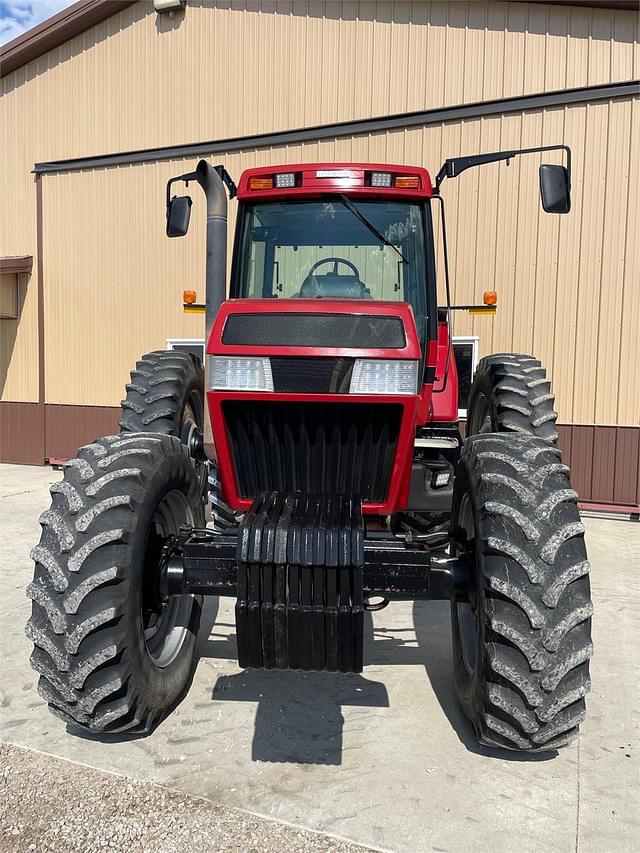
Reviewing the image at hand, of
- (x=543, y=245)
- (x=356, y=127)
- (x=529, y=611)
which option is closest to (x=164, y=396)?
(x=529, y=611)

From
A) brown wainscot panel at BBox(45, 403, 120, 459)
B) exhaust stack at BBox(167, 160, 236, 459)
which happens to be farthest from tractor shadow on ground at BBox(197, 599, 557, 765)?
brown wainscot panel at BBox(45, 403, 120, 459)

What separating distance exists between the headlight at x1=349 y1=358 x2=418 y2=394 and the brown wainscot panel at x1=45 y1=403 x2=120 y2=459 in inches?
275

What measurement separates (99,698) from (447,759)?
1412 millimetres

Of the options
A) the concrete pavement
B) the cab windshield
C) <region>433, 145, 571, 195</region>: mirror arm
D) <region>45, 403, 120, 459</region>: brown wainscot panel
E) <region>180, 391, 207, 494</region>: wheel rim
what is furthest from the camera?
<region>45, 403, 120, 459</region>: brown wainscot panel

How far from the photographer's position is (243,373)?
2.98 m

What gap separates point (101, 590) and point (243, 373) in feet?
3.41

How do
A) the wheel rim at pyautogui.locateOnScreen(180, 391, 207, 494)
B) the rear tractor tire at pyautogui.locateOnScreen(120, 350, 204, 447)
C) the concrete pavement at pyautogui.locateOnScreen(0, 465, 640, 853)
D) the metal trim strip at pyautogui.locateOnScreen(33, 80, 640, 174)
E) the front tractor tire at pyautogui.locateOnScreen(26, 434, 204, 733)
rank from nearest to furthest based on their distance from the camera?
the concrete pavement at pyautogui.locateOnScreen(0, 465, 640, 853), the front tractor tire at pyautogui.locateOnScreen(26, 434, 204, 733), the rear tractor tire at pyautogui.locateOnScreen(120, 350, 204, 447), the wheel rim at pyautogui.locateOnScreen(180, 391, 207, 494), the metal trim strip at pyautogui.locateOnScreen(33, 80, 640, 174)

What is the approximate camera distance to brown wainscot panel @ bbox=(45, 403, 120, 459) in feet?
31.2

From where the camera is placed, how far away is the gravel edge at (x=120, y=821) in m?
2.34

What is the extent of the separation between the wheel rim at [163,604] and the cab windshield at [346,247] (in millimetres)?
1386

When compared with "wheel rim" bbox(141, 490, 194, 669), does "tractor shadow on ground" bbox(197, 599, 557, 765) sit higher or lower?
lower

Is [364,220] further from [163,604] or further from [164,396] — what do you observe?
[163,604]

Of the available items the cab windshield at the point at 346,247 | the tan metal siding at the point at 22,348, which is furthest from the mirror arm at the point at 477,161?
the tan metal siding at the point at 22,348

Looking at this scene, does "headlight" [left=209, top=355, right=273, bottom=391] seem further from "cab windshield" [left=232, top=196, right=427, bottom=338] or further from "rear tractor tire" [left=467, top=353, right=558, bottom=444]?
"rear tractor tire" [left=467, top=353, right=558, bottom=444]
